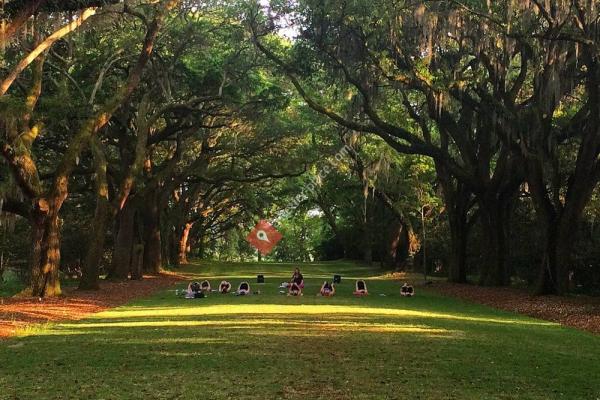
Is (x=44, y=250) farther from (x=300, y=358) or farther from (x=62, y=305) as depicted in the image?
(x=300, y=358)

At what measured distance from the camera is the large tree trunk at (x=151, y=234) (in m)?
31.5

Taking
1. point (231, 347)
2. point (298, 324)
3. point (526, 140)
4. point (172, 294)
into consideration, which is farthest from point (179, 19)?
point (231, 347)

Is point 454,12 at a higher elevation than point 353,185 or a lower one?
higher

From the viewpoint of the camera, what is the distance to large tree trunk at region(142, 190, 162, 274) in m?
31.5

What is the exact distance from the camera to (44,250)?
1722cm

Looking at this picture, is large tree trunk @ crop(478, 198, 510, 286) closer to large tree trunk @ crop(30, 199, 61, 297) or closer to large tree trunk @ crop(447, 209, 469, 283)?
large tree trunk @ crop(447, 209, 469, 283)

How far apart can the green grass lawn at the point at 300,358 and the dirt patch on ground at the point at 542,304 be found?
797 millimetres

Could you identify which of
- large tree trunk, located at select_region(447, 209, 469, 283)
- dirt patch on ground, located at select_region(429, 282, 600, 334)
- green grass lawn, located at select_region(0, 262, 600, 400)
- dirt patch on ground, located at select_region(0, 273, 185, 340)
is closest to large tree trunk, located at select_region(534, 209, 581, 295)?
dirt patch on ground, located at select_region(429, 282, 600, 334)

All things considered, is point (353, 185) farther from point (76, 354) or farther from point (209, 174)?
point (76, 354)

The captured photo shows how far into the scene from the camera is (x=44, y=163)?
29.6 meters

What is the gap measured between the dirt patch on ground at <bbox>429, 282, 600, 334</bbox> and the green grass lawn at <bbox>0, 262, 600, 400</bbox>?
2.61ft

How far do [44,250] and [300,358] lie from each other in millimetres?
11358

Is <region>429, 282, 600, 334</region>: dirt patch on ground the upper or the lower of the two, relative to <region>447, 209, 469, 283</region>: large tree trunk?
lower

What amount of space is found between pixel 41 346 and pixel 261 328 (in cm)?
378
